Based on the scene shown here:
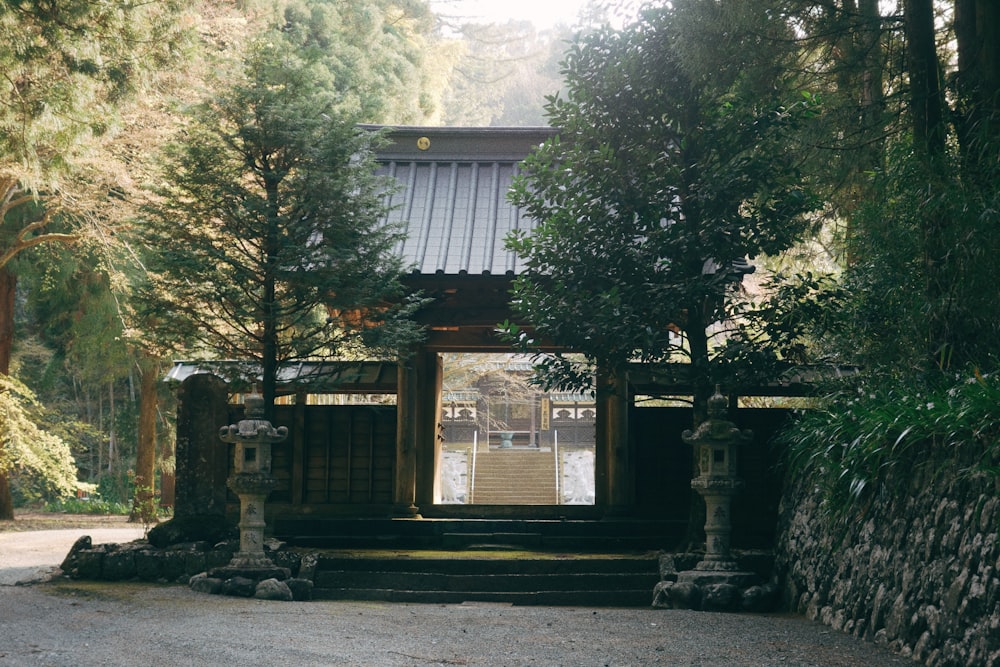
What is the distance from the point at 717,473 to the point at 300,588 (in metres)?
3.39

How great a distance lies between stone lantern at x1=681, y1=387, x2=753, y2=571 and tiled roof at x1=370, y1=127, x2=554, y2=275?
2.70 m

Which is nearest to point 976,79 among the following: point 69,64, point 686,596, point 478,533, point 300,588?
point 686,596

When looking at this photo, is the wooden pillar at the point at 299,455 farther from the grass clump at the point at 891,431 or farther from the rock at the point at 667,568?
the grass clump at the point at 891,431

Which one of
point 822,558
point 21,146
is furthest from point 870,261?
point 21,146

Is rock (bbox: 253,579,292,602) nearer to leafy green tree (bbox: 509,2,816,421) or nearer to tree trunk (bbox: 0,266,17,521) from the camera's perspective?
leafy green tree (bbox: 509,2,816,421)

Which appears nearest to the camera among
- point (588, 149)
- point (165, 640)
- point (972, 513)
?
point (972, 513)

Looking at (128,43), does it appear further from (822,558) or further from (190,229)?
(822,558)

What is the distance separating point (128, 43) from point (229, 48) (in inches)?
306

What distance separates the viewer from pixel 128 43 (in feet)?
25.2

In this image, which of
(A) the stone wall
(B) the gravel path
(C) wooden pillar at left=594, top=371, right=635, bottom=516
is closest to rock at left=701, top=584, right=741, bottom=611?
(B) the gravel path

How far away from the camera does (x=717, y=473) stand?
8.02 m

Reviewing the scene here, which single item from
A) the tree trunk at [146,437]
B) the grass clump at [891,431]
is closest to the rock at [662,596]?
the grass clump at [891,431]

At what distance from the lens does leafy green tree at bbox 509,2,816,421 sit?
802 cm

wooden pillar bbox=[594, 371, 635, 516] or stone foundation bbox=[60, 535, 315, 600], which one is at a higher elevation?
wooden pillar bbox=[594, 371, 635, 516]
